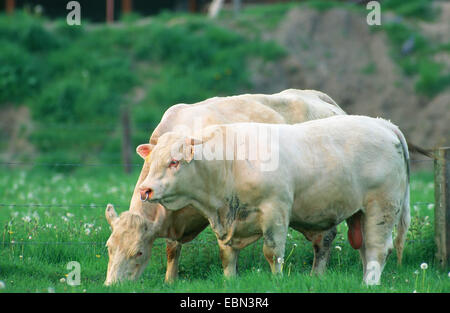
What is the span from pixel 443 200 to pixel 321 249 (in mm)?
1504

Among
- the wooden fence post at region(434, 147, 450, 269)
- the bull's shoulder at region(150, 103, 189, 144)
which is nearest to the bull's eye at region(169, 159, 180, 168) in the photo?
the bull's shoulder at region(150, 103, 189, 144)

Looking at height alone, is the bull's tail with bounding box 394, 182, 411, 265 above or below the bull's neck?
below

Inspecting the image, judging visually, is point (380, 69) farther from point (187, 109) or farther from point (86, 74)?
point (187, 109)

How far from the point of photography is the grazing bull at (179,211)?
20.2 ft

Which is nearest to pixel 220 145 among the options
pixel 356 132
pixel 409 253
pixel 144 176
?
pixel 144 176

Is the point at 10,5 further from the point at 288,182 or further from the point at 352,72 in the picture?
the point at 288,182

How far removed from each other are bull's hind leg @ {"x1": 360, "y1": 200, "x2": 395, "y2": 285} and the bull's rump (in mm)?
81

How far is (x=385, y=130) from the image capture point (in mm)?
6855

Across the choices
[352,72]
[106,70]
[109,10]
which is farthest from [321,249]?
[109,10]

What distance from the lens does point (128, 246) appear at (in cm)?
613

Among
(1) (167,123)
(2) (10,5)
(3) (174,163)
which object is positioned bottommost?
(3) (174,163)

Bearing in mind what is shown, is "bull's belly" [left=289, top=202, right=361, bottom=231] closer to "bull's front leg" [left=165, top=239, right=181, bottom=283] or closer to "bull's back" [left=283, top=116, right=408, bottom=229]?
"bull's back" [left=283, top=116, right=408, bottom=229]

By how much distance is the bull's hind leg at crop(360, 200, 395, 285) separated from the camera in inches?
260

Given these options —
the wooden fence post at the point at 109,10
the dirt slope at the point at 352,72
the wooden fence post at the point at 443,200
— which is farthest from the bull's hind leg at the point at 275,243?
the wooden fence post at the point at 109,10
